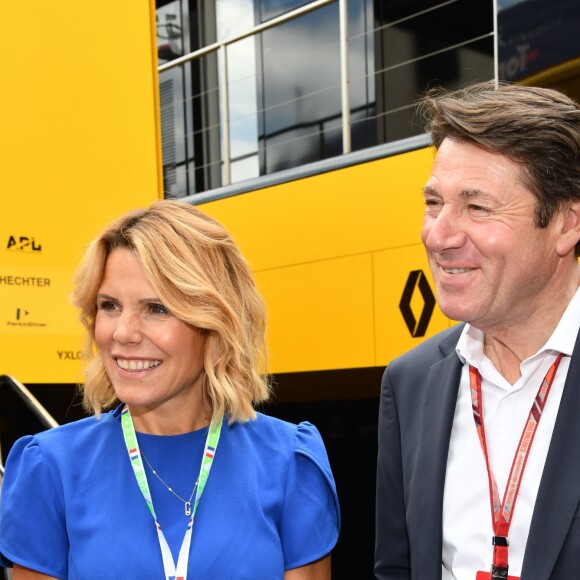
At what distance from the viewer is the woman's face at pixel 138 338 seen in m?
1.83

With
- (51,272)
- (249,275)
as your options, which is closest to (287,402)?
(51,272)

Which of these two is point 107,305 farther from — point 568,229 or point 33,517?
point 568,229

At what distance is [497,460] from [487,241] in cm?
37

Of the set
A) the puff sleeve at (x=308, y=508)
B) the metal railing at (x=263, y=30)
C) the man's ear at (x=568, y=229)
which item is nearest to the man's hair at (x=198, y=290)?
the puff sleeve at (x=308, y=508)

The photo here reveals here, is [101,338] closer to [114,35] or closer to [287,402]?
[114,35]

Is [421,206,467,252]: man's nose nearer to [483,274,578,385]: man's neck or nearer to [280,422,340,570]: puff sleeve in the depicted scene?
[483,274,578,385]: man's neck

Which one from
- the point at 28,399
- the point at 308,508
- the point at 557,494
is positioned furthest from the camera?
the point at 28,399

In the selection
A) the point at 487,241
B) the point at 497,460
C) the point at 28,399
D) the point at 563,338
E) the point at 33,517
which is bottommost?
the point at 28,399

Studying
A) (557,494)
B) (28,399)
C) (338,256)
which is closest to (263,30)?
(338,256)

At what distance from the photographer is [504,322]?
1697 millimetres

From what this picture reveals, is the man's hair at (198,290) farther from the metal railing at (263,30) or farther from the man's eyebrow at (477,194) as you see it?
the metal railing at (263,30)

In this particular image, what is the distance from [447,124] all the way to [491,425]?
1.73ft

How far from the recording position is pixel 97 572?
173 cm

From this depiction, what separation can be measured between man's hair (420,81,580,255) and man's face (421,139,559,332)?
0.06 ft
